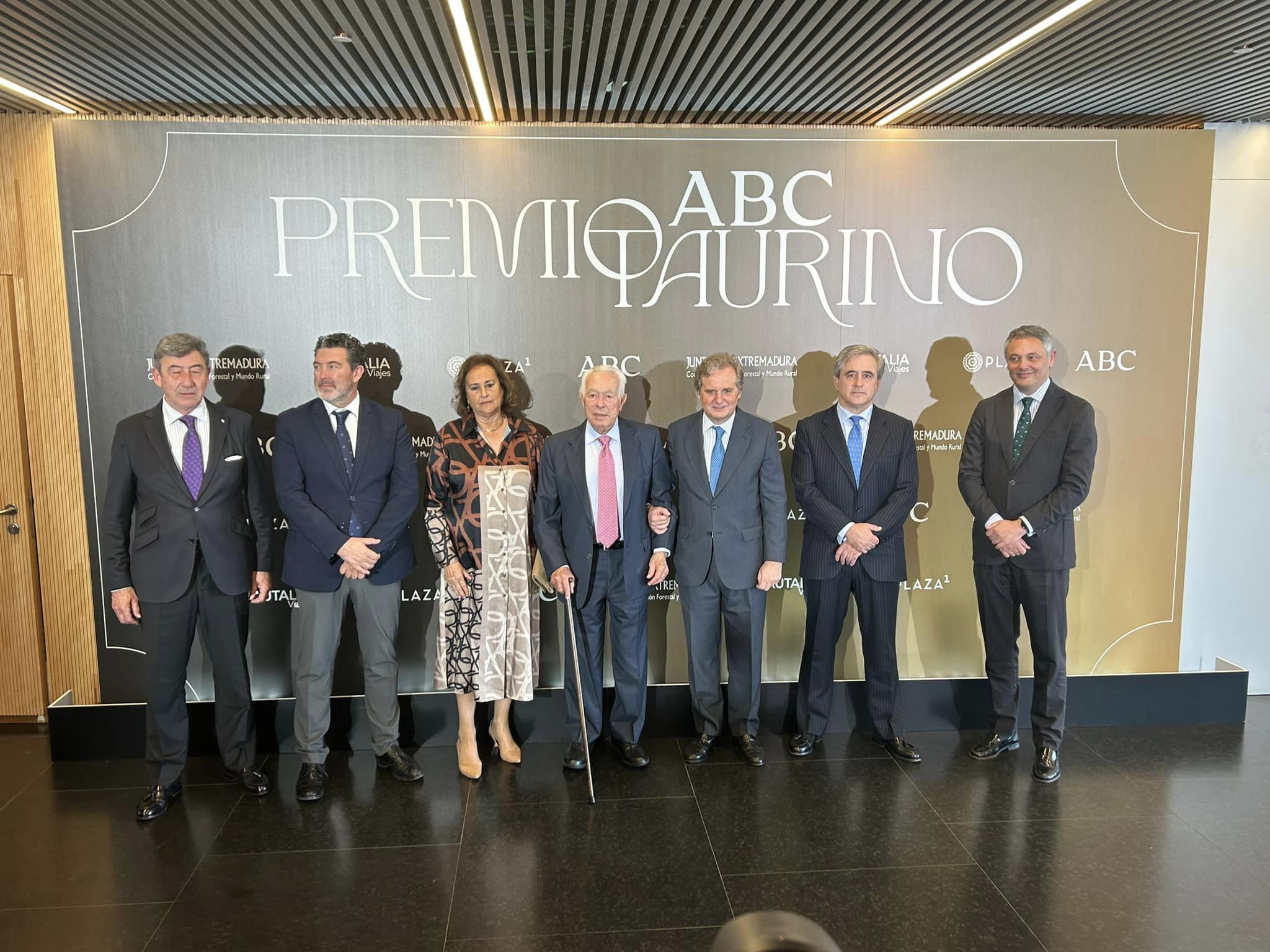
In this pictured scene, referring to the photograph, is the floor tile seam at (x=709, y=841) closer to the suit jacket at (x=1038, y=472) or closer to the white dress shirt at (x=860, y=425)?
the white dress shirt at (x=860, y=425)

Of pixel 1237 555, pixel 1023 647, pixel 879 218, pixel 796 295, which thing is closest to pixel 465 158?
pixel 796 295

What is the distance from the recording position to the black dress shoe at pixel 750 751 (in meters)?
3.99

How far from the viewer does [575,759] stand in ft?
13.0

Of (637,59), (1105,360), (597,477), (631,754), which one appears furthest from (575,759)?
(1105,360)

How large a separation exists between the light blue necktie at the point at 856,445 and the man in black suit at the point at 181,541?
2.65m

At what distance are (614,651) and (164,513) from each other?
2000 mm

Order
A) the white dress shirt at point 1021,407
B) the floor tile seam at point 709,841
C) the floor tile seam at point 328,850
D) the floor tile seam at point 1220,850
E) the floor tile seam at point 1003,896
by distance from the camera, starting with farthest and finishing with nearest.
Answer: the white dress shirt at point 1021,407
the floor tile seam at point 328,850
the floor tile seam at point 1220,850
the floor tile seam at point 709,841
the floor tile seam at point 1003,896

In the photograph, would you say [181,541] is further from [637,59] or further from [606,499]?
[637,59]

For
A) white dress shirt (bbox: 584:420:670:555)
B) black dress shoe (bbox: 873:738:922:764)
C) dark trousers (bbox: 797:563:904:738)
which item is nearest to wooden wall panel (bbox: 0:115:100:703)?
white dress shirt (bbox: 584:420:670:555)

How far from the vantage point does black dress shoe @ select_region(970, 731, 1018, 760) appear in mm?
4082

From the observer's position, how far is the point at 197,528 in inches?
141

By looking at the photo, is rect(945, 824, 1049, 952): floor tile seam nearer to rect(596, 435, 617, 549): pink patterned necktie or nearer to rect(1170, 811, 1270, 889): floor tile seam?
rect(1170, 811, 1270, 889): floor tile seam

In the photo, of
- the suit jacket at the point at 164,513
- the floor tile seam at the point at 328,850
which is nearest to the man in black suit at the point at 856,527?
the floor tile seam at the point at 328,850

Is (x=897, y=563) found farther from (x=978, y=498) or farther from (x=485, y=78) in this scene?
(x=485, y=78)
